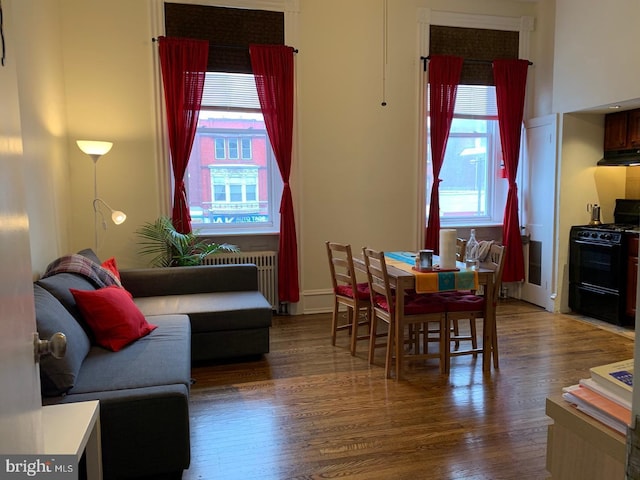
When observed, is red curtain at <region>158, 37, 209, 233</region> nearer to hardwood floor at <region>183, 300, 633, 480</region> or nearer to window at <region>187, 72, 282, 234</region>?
window at <region>187, 72, 282, 234</region>

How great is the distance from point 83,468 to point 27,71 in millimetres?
2721


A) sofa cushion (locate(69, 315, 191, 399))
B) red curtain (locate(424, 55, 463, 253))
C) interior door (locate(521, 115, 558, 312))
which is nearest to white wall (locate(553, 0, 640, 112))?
interior door (locate(521, 115, 558, 312))

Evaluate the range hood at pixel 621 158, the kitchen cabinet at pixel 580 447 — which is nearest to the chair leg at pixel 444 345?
the kitchen cabinet at pixel 580 447

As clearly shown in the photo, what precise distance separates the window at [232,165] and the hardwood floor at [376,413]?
159 cm

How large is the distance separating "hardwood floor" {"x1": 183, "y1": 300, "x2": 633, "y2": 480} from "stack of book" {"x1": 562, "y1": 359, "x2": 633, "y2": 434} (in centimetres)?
145

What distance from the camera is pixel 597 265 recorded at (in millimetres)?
4762

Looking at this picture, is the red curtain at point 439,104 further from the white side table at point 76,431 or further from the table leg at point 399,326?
the white side table at point 76,431

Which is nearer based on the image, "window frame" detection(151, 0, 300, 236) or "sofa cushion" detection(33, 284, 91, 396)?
"sofa cushion" detection(33, 284, 91, 396)

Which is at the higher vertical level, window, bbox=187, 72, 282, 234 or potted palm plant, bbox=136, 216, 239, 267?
window, bbox=187, 72, 282, 234

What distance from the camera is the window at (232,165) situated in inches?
194

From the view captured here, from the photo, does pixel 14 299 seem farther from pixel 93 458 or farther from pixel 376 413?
pixel 376 413

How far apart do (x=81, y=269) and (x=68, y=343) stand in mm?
1104

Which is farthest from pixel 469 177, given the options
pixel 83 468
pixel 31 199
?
pixel 83 468

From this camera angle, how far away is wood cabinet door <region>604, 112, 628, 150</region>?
4.79 m
